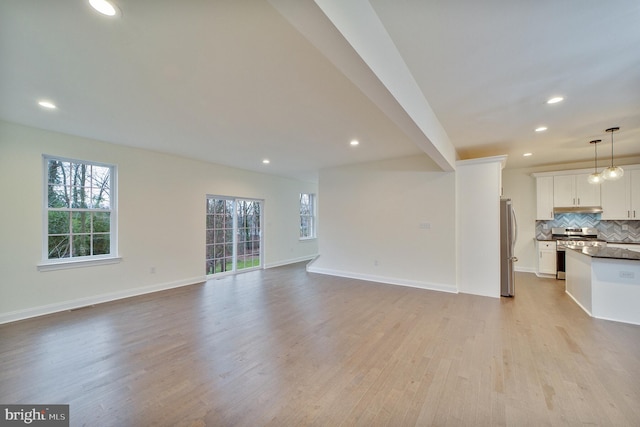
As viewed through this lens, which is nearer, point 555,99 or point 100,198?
point 555,99

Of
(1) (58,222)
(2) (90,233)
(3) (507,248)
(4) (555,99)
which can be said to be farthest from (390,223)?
(1) (58,222)

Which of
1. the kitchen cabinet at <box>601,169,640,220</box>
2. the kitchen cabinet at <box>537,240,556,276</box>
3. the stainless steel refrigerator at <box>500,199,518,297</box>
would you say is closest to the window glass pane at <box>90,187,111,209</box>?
the stainless steel refrigerator at <box>500,199,518,297</box>

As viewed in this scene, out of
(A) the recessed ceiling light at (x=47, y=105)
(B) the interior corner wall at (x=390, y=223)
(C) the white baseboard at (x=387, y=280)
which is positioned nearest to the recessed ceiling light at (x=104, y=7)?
(A) the recessed ceiling light at (x=47, y=105)

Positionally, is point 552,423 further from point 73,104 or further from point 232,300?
point 73,104

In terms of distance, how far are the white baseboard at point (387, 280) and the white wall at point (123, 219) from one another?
1766 millimetres

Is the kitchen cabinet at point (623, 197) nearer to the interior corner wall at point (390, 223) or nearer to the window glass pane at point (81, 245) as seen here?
the interior corner wall at point (390, 223)

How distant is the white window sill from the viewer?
146 inches

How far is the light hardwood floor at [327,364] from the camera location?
1801 millimetres

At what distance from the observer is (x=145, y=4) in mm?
1531

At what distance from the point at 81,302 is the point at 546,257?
363 inches

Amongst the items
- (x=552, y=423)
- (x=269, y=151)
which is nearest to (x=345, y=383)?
(x=552, y=423)

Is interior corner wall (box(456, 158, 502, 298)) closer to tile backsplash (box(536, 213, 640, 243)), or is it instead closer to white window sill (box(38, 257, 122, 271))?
tile backsplash (box(536, 213, 640, 243))

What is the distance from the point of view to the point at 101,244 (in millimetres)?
4344

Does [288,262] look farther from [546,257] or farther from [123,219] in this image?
[546,257]
